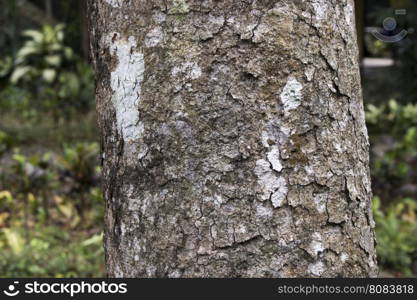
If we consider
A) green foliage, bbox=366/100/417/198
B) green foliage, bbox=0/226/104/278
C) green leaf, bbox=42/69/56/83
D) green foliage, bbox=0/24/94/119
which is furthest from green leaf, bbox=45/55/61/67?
green foliage, bbox=366/100/417/198

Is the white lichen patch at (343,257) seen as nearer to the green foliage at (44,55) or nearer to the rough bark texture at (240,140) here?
the rough bark texture at (240,140)

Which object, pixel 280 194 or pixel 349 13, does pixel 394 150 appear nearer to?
pixel 349 13

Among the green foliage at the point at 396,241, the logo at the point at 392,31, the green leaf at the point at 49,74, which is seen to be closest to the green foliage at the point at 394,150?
the green foliage at the point at 396,241

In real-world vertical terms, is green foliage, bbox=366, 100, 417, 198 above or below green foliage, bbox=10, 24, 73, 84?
below

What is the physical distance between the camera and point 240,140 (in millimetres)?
1200

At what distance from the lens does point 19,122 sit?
8.12 meters

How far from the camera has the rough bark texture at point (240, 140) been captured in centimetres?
120

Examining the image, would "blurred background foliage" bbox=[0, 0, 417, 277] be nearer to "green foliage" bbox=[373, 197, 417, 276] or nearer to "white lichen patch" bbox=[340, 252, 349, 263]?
"green foliage" bbox=[373, 197, 417, 276]

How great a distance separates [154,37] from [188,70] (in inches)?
3.9

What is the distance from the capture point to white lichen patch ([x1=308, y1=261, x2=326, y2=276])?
1.22m

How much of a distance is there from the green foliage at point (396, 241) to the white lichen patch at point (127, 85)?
3202 mm

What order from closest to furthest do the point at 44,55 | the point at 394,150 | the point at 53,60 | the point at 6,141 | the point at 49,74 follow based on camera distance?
the point at 394,150 < the point at 6,141 < the point at 49,74 < the point at 53,60 < the point at 44,55

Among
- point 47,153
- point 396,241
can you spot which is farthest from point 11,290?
point 47,153

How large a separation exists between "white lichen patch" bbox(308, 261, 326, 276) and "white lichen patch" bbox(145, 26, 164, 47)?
1.80ft
